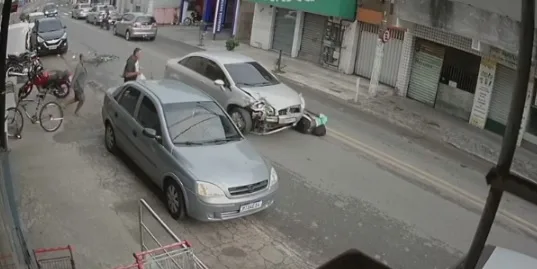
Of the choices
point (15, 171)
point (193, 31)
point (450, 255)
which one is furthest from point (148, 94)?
point (193, 31)

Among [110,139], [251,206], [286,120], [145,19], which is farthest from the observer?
[145,19]

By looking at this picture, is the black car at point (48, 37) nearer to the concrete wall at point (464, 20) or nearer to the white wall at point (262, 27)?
the white wall at point (262, 27)

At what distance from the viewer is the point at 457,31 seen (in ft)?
53.0

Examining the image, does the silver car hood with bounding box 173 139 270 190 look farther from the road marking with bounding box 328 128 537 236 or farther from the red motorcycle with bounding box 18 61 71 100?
the red motorcycle with bounding box 18 61 71 100

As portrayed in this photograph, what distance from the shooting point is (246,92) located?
12977 mm

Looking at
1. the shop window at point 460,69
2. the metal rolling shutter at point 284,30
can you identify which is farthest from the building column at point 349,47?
the shop window at point 460,69

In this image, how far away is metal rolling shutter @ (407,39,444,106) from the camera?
18.9 meters

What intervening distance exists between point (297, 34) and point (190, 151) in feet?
57.6

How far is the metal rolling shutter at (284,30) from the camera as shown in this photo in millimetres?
26345

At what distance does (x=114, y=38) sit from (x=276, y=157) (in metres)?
19.7

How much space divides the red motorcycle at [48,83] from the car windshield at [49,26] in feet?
26.5

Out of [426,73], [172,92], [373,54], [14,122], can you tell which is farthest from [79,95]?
[373,54]

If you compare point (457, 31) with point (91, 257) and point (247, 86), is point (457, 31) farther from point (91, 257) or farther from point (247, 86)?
point (91, 257)

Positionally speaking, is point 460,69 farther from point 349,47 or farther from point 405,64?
point 349,47
